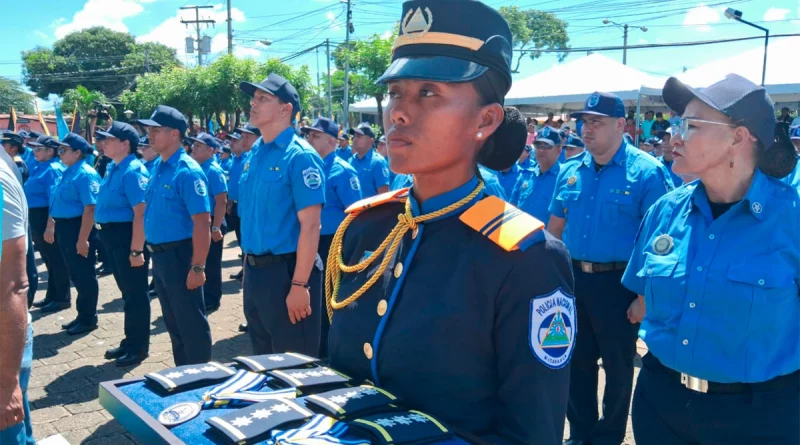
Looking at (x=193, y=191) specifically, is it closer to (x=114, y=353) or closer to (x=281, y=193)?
(x=281, y=193)

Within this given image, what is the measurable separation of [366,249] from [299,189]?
2.09 meters

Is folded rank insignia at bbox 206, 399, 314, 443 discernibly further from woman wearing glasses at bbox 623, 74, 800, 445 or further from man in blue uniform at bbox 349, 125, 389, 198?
man in blue uniform at bbox 349, 125, 389, 198

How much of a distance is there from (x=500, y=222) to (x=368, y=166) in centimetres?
685

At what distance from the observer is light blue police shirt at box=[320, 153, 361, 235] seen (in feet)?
19.0

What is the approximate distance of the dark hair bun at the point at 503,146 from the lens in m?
1.48

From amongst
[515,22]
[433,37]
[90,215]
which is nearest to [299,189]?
[433,37]

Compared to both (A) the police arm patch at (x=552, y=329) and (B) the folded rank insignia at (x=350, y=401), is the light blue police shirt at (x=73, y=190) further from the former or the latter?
(A) the police arm patch at (x=552, y=329)

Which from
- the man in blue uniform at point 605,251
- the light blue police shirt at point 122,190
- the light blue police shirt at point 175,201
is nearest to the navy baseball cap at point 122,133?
the light blue police shirt at point 122,190

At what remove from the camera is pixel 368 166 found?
318 inches

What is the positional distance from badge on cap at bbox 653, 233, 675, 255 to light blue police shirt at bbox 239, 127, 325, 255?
1.97 meters

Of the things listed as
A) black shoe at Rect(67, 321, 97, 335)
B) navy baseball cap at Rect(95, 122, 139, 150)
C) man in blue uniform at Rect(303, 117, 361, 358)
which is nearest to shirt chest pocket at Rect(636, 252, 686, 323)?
man in blue uniform at Rect(303, 117, 361, 358)

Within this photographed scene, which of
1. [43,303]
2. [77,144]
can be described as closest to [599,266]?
[77,144]

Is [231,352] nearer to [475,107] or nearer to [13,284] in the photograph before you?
[13,284]

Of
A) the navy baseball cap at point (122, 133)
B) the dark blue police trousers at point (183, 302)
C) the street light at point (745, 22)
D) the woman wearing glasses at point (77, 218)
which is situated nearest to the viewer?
the dark blue police trousers at point (183, 302)
